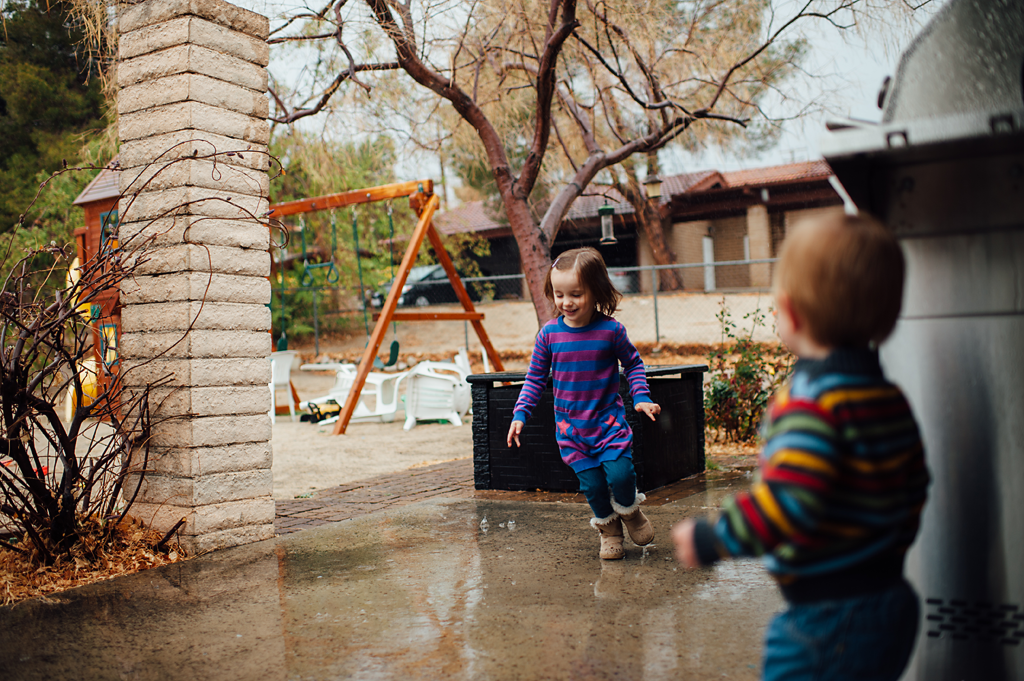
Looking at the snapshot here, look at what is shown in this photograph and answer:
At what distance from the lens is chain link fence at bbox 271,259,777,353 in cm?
2155

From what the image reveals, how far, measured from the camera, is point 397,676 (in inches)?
98.0

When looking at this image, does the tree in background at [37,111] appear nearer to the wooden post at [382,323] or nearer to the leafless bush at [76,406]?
the wooden post at [382,323]

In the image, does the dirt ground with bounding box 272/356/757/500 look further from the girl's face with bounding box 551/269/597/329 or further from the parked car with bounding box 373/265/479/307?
the parked car with bounding box 373/265/479/307

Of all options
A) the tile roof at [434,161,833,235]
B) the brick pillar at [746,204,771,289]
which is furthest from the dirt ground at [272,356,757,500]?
the brick pillar at [746,204,771,289]


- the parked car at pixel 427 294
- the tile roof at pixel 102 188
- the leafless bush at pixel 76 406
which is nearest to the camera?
the leafless bush at pixel 76 406

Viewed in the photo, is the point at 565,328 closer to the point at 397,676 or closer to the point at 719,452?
the point at 397,676

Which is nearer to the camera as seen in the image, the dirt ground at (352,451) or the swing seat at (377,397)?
the dirt ground at (352,451)

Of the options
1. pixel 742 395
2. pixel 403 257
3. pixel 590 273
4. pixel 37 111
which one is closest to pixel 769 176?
pixel 403 257

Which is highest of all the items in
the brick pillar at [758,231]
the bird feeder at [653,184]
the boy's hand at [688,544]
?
the brick pillar at [758,231]

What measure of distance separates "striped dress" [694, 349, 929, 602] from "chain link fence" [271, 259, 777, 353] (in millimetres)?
17902

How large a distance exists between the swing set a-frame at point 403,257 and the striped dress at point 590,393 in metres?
6.82

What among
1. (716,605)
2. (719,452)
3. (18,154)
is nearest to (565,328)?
(716,605)

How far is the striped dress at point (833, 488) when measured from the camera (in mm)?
1425

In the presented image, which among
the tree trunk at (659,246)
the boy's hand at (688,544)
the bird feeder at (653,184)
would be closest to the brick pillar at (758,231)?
the tree trunk at (659,246)
